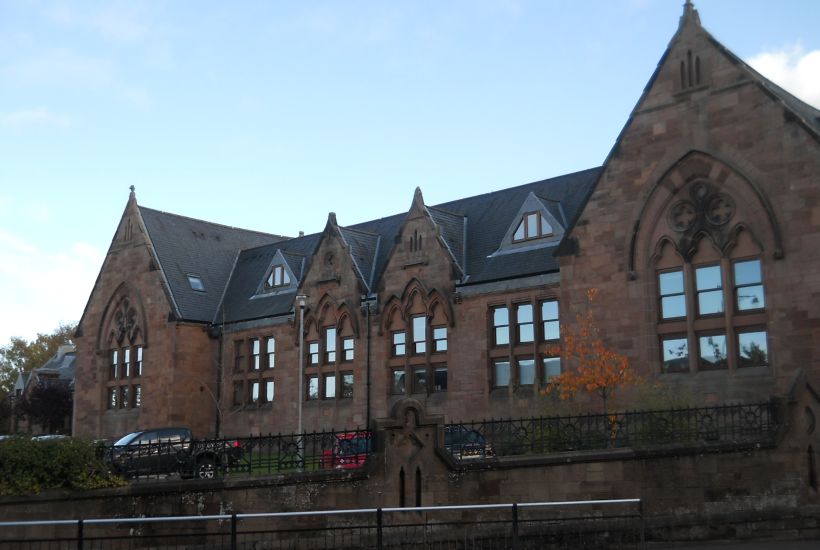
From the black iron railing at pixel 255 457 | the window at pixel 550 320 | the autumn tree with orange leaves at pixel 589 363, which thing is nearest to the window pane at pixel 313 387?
the window at pixel 550 320

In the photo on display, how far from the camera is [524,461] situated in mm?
23531

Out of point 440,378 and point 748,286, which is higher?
point 748,286

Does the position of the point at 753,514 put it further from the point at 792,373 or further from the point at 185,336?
the point at 185,336

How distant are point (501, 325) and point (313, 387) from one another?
11.4 m

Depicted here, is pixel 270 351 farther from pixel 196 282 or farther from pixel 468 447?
pixel 468 447

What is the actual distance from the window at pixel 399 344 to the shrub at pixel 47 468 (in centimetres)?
1798

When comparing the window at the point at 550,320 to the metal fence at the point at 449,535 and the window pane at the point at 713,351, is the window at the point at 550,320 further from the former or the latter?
the metal fence at the point at 449,535

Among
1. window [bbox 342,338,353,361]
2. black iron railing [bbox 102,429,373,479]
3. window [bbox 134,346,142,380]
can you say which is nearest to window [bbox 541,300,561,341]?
window [bbox 342,338,353,361]

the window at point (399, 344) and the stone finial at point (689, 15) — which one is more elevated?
the stone finial at point (689, 15)

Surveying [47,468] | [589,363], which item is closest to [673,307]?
[589,363]

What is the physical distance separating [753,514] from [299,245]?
36.6m

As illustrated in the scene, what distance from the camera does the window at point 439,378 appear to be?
40259mm

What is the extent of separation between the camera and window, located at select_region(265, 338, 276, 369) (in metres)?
48.0

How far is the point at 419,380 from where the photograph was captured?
41.1 meters
